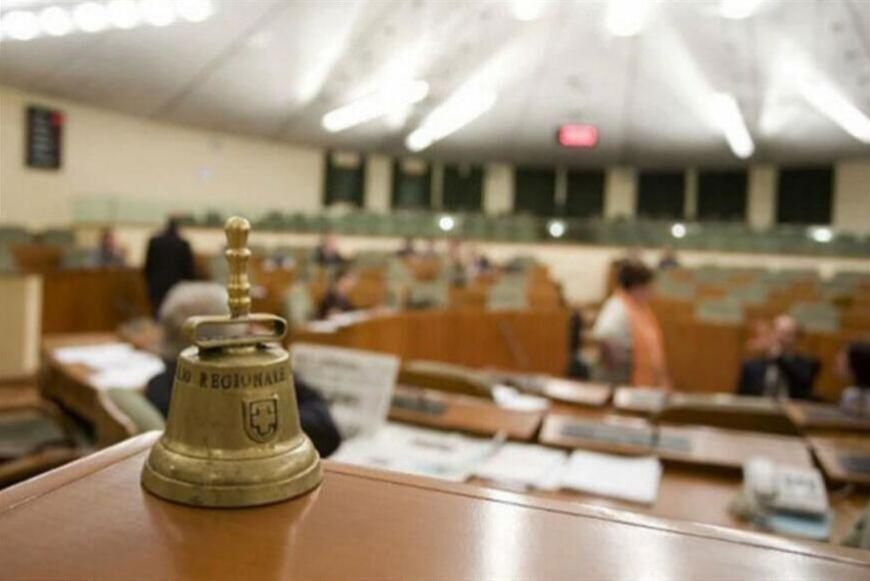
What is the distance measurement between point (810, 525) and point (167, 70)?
22.1 feet

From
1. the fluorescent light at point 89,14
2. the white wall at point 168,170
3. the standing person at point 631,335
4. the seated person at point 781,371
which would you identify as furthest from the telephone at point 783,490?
the white wall at point 168,170

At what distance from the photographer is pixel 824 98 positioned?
1222 millimetres

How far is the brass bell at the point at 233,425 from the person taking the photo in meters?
0.61

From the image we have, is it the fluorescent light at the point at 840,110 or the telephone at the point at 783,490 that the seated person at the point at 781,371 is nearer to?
the telephone at the point at 783,490

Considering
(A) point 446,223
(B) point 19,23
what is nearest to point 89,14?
(B) point 19,23

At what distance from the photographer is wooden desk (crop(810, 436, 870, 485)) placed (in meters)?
1.85

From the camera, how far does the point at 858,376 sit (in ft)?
9.46

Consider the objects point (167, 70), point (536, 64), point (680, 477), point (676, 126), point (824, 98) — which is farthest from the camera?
point (676, 126)

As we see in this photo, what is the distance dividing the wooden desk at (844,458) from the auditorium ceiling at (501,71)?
0.86 m

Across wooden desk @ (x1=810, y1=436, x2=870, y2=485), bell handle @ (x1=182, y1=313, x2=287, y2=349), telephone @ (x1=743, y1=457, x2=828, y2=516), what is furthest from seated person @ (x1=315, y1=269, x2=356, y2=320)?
bell handle @ (x1=182, y1=313, x2=287, y2=349)

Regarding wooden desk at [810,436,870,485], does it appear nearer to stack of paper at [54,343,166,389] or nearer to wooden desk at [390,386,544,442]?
wooden desk at [390,386,544,442]

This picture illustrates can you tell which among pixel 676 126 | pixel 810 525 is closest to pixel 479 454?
pixel 810 525

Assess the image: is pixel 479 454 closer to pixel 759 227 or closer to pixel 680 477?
pixel 680 477

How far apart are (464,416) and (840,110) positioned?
1434 millimetres
